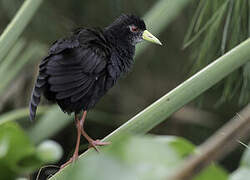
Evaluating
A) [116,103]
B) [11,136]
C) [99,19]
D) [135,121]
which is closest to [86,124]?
[116,103]

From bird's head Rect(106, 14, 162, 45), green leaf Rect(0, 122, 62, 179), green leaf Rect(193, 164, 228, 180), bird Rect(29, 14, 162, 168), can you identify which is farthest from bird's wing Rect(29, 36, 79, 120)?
green leaf Rect(193, 164, 228, 180)

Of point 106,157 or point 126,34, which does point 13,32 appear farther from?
point 106,157

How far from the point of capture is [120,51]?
2492 mm

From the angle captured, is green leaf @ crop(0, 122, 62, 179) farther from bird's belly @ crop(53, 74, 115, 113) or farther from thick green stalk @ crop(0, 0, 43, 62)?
bird's belly @ crop(53, 74, 115, 113)

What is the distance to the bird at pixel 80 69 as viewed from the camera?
6.78 feet

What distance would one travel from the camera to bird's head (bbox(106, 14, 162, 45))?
2674 millimetres

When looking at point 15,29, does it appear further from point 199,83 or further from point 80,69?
point 199,83

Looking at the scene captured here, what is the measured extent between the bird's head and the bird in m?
0.10

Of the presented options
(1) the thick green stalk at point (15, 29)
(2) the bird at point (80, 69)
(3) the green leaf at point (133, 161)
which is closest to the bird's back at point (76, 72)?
(2) the bird at point (80, 69)

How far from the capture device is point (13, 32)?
2016 mm

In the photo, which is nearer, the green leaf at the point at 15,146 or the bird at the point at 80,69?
the green leaf at the point at 15,146

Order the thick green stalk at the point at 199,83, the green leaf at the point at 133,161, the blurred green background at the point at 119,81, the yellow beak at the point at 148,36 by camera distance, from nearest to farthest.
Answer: the green leaf at the point at 133,161
the thick green stalk at the point at 199,83
the yellow beak at the point at 148,36
the blurred green background at the point at 119,81

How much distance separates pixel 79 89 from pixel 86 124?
312 cm

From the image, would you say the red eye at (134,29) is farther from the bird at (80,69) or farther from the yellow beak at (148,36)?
the bird at (80,69)
